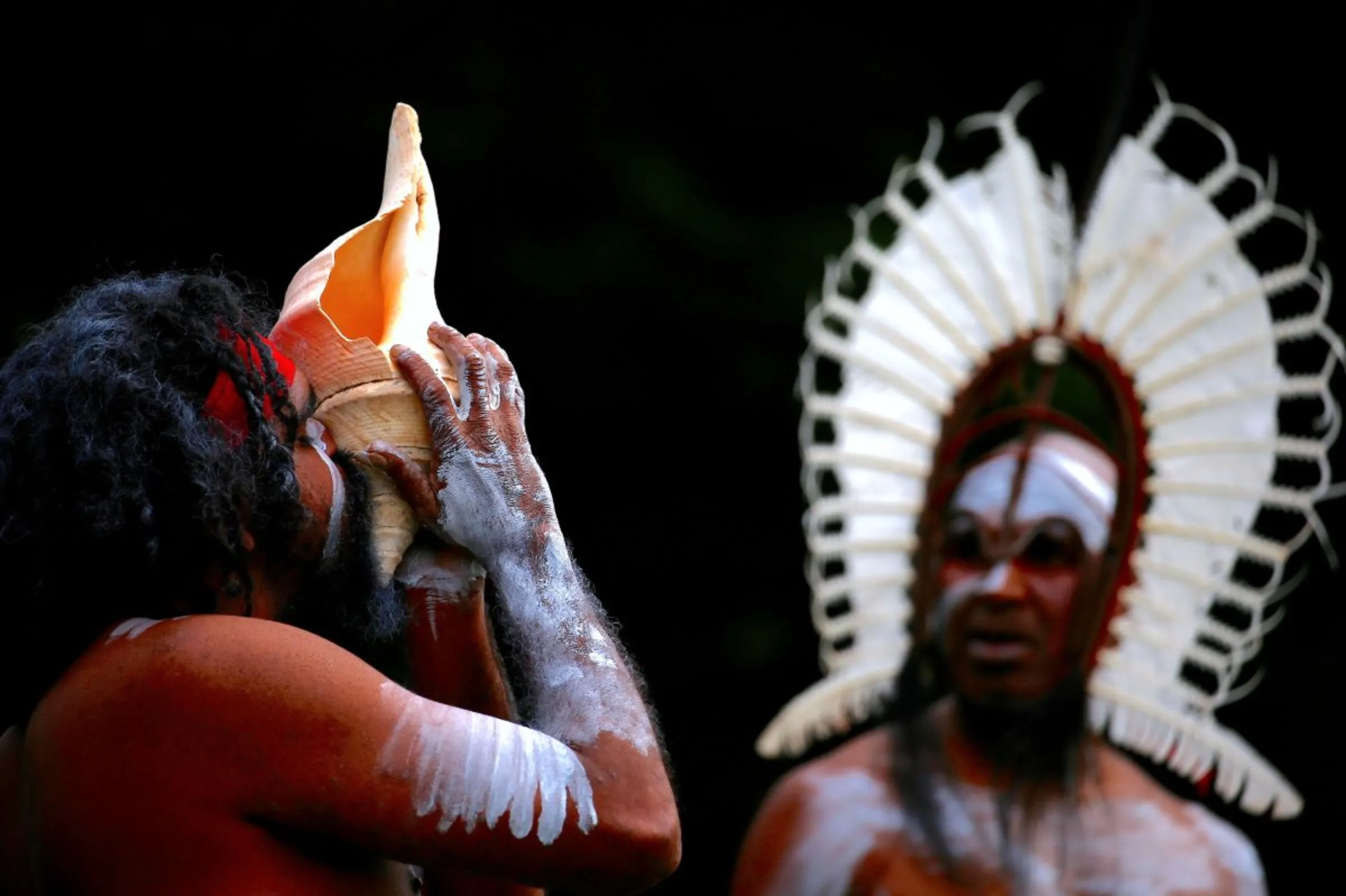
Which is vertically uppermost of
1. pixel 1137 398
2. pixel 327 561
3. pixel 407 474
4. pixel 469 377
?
pixel 1137 398

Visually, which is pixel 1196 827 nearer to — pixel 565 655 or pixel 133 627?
pixel 565 655

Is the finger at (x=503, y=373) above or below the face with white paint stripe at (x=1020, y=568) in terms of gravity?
above

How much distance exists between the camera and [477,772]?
68.8 inches

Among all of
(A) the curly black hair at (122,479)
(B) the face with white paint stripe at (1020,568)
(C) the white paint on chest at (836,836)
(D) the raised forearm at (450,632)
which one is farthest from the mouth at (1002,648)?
(A) the curly black hair at (122,479)

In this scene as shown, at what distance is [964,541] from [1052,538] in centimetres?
14

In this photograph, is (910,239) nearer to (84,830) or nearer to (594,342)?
(84,830)

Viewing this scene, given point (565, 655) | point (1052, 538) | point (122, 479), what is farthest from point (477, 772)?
point (1052, 538)

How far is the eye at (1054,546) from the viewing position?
2904 millimetres

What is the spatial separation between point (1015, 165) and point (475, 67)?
2841 mm

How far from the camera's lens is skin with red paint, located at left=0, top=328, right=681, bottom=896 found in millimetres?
1700

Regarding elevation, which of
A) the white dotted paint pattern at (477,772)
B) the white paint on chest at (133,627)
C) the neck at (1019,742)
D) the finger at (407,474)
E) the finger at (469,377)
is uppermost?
the finger at (469,377)

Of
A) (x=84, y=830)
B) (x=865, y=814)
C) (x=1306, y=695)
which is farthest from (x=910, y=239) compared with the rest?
(x=1306, y=695)

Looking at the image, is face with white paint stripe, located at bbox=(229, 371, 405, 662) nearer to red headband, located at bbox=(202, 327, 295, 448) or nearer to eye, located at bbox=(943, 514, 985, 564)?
red headband, located at bbox=(202, 327, 295, 448)

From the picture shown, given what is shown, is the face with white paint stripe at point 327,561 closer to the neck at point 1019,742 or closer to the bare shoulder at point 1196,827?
the neck at point 1019,742
